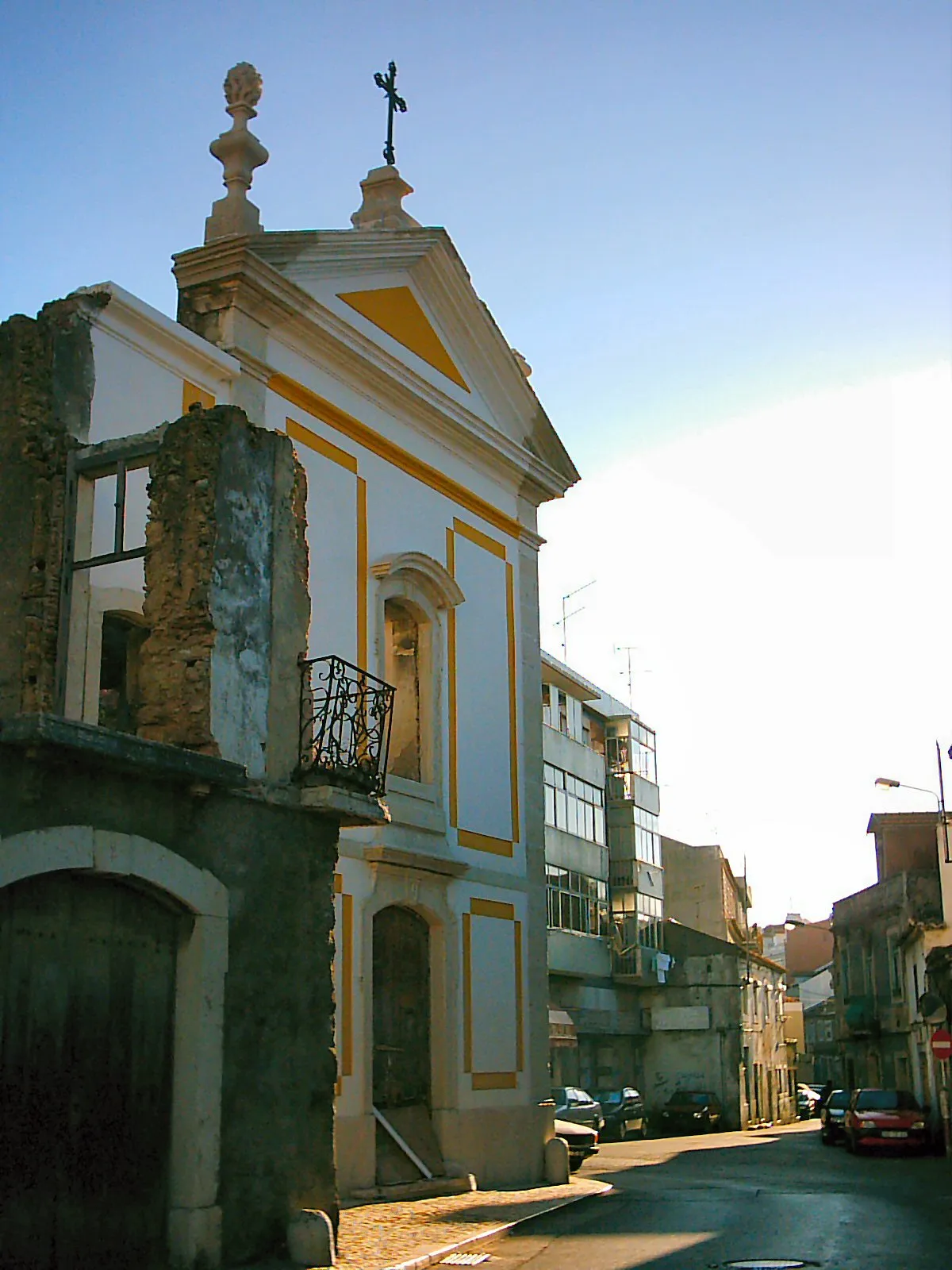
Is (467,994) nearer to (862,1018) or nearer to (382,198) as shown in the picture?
(382,198)

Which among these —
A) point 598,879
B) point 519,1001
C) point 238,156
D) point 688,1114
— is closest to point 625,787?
point 598,879

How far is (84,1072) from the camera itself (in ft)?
30.3

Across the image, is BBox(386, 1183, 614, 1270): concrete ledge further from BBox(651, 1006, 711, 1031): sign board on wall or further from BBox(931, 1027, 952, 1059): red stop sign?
BBox(651, 1006, 711, 1031): sign board on wall

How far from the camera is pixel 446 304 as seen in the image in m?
19.6

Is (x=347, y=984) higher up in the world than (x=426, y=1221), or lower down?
higher up

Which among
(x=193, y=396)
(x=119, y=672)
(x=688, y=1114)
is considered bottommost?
(x=688, y=1114)

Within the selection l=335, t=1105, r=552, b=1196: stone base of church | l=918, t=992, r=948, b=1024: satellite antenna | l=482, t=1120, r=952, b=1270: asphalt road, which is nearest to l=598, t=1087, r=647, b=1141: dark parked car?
l=918, t=992, r=948, b=1024: satellite antenna

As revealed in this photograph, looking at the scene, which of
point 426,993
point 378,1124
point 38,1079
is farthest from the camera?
point 426,993

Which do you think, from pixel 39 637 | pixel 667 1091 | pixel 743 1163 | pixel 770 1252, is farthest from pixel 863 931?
pixel 39 637

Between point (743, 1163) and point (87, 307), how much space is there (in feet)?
59.0

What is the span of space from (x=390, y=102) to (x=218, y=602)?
1212 cm

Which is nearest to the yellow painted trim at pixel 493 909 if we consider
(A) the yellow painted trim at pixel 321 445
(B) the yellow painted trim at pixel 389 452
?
(B) the yellow painted trim at pixel 389 452

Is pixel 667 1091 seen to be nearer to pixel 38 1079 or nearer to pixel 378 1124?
pixel 378 1124

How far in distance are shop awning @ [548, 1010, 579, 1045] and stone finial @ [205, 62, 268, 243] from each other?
2650 cm
